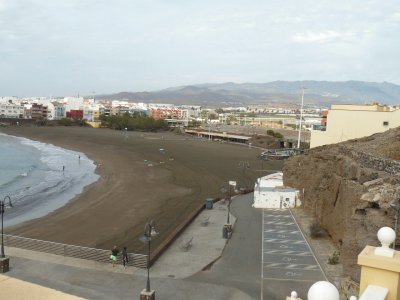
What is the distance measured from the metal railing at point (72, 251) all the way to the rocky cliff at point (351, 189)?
9457 mm

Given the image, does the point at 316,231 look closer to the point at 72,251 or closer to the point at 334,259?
the point at 334,259

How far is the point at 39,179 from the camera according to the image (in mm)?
49969

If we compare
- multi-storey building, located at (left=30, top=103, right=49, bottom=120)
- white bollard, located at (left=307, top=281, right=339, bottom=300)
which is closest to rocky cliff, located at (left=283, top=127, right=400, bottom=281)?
white bollard, located at (left=307, top=281, right=339, bottom=300)

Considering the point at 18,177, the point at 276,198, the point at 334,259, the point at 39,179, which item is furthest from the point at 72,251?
the point at 18,177

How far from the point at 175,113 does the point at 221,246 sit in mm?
176401

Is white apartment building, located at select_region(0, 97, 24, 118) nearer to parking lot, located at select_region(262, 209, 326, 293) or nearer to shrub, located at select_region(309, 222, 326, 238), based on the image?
parking lot, located at select_region(262, 209, 326, 293)

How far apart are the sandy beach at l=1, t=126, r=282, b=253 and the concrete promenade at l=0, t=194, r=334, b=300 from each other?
3523 millimetres

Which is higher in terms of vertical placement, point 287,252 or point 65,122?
point 287,252

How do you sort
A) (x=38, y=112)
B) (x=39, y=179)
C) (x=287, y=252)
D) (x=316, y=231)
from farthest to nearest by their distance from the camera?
(x=38, y=112)
(x=39, y=179)
(x=316, y=231)
(x=287, y=252)

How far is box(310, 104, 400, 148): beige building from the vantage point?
1726 inches

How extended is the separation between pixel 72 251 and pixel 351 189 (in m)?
14.1

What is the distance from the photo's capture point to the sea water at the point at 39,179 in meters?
34.7

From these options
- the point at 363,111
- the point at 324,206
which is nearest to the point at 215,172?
the point at 363,111

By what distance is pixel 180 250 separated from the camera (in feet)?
74.2
